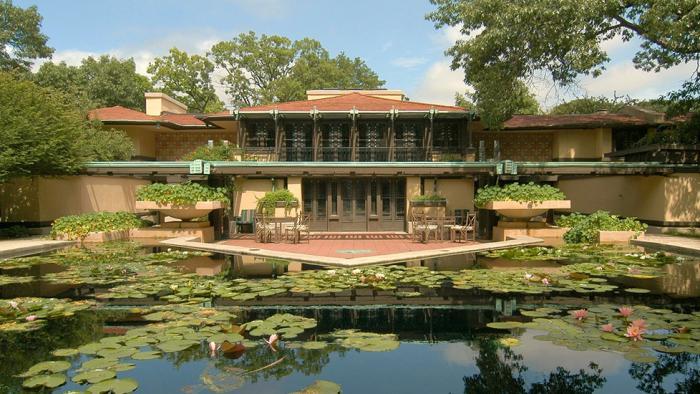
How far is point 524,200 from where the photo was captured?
49.5 feet

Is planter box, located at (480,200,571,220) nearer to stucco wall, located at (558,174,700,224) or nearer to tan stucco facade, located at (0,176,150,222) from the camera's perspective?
stucco wall, located at (558,174,700,224)

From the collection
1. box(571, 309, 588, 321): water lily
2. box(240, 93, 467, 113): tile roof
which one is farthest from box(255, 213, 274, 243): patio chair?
box(571, 309, 588, 321): water lily

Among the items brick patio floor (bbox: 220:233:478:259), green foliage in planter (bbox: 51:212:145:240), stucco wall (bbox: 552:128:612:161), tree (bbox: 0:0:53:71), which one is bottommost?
brick patio floor (bbox: 220:233:478:259)

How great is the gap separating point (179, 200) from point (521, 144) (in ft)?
54.2

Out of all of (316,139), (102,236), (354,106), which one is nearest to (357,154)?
(316,139)

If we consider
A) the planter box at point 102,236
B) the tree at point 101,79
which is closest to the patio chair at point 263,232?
the planter box at point 102,236

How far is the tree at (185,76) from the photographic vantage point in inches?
1586

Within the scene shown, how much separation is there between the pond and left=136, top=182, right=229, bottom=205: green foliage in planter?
616 cm

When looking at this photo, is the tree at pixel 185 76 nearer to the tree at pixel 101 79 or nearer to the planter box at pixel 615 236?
the tree at pixel 101 79

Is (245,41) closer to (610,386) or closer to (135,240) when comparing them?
(135,240)

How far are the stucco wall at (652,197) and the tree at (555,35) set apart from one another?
2587 mm

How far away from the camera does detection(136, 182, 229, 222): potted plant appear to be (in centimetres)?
1526

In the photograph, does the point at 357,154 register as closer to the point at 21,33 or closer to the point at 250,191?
the point at 250,191

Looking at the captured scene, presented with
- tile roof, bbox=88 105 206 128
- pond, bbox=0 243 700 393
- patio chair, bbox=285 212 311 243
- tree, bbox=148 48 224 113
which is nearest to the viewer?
pond, bbox=0 243 700 393
